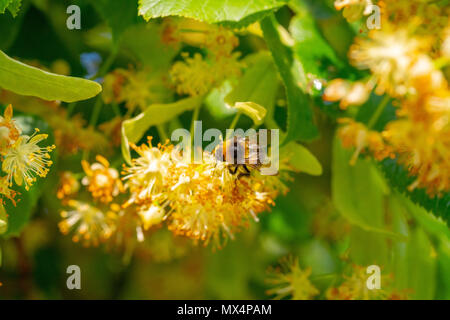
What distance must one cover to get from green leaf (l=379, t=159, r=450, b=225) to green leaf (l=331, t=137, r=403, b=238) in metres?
0.17

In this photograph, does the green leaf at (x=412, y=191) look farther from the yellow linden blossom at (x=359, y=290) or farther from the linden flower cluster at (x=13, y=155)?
the linden flower cluster at (x=13, y=155)

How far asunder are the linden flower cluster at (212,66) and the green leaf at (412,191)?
37 centimetres

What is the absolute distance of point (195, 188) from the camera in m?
0.99

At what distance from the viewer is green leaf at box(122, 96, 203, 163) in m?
1.05

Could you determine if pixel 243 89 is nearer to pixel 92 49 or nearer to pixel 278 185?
pixel 278 185

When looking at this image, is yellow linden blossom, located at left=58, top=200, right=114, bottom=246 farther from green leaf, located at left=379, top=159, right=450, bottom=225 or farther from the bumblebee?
green leaf, located at left=379, top=159, right=450, bottom=225

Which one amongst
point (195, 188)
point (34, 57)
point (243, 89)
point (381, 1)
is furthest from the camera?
A: point (34, 57)

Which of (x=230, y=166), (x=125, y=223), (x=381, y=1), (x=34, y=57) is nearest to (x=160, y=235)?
(x=125, y=223)

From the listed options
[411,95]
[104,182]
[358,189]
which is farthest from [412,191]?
Answer: [104,182]

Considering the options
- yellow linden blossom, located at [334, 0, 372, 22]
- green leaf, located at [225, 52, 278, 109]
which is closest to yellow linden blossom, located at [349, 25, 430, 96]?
yellow linden blossom, located at [334, 0, 372, 22]

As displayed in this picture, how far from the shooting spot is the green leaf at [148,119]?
1.05 metres

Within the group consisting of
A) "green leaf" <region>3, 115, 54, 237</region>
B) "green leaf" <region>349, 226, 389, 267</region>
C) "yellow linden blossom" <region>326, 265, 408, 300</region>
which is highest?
"green leaf" <region>3, 115, 54, 237</region>

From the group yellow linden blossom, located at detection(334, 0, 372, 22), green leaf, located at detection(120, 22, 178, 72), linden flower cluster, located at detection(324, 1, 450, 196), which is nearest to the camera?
linden flower cluster, located at detection(324, 1, 450, 196)

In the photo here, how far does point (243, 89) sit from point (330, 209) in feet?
2.52
